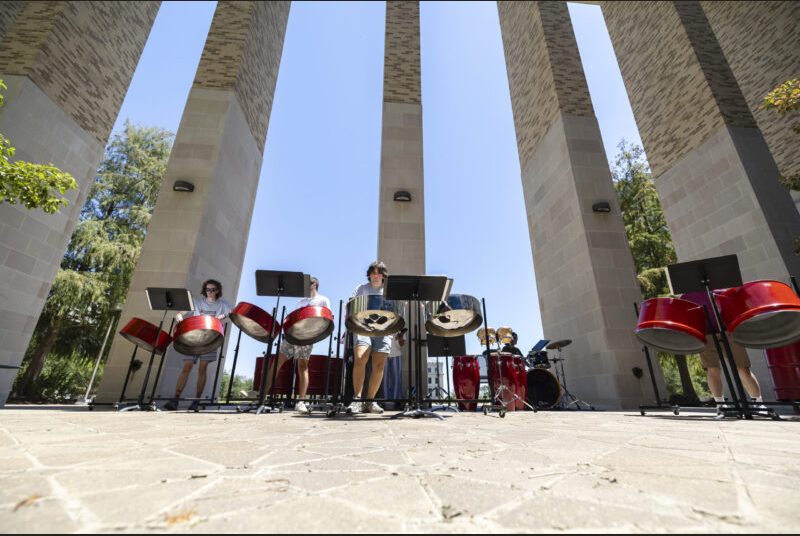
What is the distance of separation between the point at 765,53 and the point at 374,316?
11.4m

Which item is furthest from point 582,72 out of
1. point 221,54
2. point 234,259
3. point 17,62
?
point 17,62

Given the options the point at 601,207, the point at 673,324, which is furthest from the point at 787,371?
the point at 601,207

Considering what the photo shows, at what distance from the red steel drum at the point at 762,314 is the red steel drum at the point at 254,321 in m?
5.47

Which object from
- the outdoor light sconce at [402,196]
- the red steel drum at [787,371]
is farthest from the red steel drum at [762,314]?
the outdoor light sconce at [402,196]

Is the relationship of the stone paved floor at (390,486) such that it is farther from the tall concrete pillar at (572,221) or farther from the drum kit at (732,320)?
the tall concrete pillar at (572,221)

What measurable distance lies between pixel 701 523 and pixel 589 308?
285 inches

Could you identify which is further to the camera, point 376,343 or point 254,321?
point 254,321

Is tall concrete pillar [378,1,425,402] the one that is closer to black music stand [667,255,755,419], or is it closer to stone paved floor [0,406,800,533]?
black music stand [667,255,755,419]

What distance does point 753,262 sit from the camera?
6.37 m

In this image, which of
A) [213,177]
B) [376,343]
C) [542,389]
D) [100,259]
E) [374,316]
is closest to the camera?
[374,316]

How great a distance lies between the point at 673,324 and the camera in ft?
12.1

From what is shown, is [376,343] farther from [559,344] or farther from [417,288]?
[559,344]

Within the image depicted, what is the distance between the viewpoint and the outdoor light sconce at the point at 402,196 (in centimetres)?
751

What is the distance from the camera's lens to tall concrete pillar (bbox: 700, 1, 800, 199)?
277 inches
